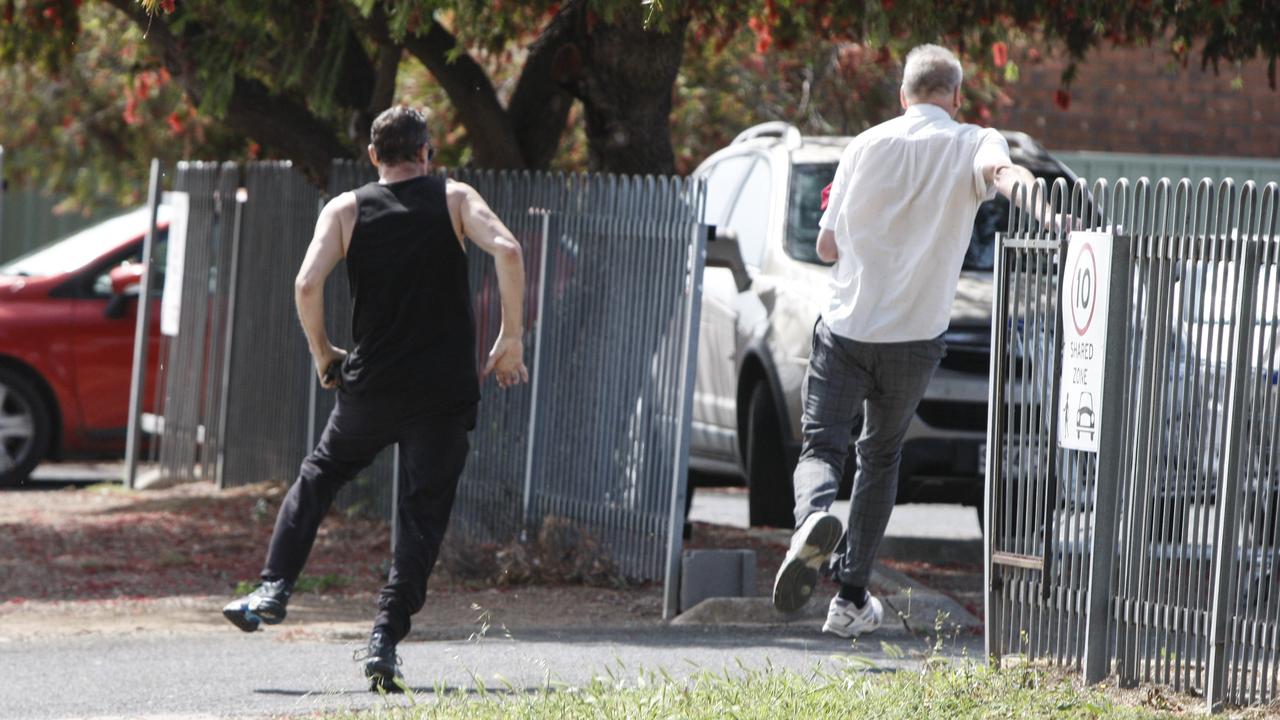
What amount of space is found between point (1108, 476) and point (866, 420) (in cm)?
98

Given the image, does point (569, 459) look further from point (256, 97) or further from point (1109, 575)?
point (1109, 575)

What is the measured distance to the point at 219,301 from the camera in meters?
12.8

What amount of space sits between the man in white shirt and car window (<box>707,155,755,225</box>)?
14.3 feet

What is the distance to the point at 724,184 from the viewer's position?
37.1 ft

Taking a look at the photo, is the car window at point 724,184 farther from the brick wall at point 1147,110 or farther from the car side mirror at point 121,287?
the brick wall at point 1147,110

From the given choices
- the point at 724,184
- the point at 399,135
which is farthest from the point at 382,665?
the point at 724,184

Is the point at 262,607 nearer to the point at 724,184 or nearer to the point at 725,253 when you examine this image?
the point at 725,253

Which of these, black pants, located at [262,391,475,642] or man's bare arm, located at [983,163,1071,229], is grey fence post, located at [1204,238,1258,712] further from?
black pants, located at [262,391,475,642]

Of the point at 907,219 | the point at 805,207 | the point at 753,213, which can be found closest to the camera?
the point at 907,219

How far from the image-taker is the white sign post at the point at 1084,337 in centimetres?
600

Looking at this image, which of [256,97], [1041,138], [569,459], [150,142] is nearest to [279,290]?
[256,97]

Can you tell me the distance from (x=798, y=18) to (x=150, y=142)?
32.2 ft

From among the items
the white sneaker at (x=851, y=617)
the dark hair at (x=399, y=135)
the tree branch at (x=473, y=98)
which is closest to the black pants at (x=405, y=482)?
the dark hair at (x=399, y=135)

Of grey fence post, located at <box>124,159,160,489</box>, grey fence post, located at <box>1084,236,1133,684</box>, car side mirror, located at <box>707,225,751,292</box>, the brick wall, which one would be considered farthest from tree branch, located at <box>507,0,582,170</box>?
the brick wall
